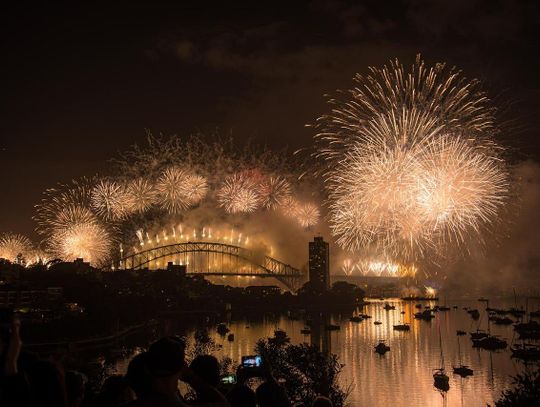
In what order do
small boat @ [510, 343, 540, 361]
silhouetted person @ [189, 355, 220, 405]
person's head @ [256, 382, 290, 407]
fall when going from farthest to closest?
small boat @ [510, 343, 540, 361] < person's head @ [256, 382, 290, 407] < silhouetted person @ [189, 355, 220, 405]

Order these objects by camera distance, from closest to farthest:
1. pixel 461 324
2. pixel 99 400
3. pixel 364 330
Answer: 1. pixel 99 400
2. pixel 364 330
3. pixel 461 324

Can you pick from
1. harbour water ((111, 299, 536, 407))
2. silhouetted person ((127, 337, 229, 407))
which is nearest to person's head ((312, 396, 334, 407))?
silhouetted person ((127, 337, 229, 407))

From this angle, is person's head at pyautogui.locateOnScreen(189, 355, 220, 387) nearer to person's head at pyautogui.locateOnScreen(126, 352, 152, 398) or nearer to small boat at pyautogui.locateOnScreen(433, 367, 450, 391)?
person's head at pyautogui.locateOnScreen(126, 352, 152, 398)

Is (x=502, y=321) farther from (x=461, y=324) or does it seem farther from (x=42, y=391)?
(x=42, y=391)

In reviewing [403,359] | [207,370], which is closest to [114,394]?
[207,370]

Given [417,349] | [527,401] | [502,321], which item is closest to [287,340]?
[417,349]
